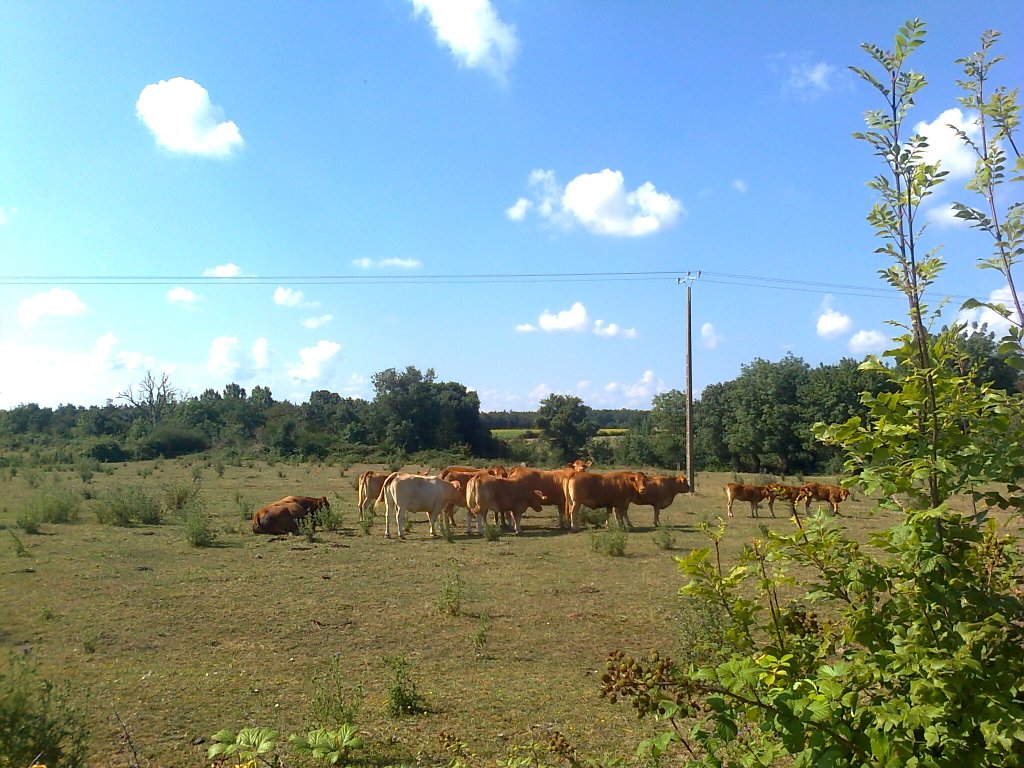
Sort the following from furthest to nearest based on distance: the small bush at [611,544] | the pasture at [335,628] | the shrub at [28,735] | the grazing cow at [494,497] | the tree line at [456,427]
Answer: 1. the tree line at [456,427]
2. the grazing cow at [494,497]
3. the small bush at [611,544]
4. the pasture at [335,628]
5. the shrub at [28,735]

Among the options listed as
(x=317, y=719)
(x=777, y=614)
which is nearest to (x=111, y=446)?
(x=317, y=719)

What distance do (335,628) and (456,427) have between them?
144 ft

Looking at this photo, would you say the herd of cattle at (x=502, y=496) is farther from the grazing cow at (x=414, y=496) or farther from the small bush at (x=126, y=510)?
the small bush at (x=126, y=510)

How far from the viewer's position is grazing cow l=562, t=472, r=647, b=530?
17.8 metres

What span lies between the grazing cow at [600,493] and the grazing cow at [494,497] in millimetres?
1103

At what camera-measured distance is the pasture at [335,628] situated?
18.2ft

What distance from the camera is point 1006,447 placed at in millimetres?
2209

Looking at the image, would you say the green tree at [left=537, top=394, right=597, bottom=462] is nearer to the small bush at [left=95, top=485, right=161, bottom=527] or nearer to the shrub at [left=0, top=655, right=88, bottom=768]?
the small bush at [left=95, top=485, right=161, bottom=527]

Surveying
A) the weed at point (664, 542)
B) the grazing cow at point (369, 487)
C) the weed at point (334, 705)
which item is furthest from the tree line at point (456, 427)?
the weed at point (334, 705)

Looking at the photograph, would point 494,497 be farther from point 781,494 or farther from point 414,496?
point 781,494

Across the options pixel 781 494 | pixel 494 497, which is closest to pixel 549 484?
pixel 494 497

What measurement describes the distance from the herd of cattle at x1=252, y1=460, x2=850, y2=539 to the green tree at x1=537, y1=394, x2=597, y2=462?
103 ft

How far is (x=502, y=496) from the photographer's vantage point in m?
17.0

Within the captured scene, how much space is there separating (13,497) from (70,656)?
17.3m
